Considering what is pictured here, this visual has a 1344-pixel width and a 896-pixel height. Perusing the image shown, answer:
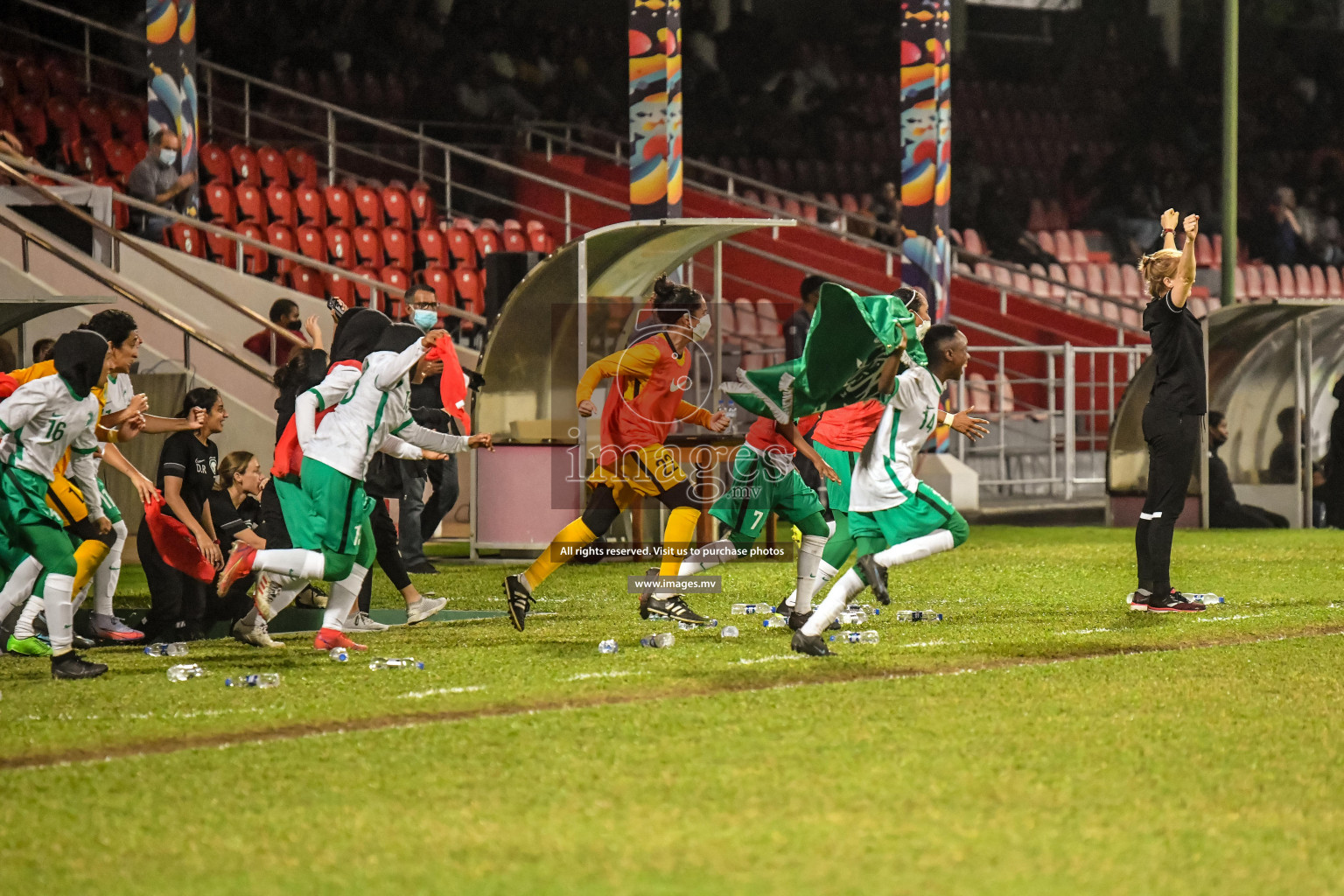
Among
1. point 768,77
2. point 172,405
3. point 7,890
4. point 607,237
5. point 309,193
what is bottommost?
point 7,890

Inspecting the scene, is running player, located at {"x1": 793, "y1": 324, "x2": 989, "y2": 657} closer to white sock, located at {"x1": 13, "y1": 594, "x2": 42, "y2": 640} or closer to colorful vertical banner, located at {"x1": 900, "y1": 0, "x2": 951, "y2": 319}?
Answer: white sock, located at {"x1": 13, "y1": 594, "x2": 42, "y2": 640}

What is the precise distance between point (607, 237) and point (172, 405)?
12.6 ft

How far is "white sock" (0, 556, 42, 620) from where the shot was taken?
8.41 metres

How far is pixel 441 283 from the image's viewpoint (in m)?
20.6

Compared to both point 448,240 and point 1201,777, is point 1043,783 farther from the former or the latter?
point 448,240

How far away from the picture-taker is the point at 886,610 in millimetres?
10297

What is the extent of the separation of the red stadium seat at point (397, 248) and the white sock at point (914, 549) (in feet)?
44.3

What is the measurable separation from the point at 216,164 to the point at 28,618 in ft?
40.2

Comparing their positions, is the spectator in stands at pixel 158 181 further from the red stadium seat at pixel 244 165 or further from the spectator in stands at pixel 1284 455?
the spectator in stands at pixel 1284 455

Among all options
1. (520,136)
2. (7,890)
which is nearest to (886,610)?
(7,890)

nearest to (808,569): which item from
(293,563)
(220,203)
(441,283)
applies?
(293,563)

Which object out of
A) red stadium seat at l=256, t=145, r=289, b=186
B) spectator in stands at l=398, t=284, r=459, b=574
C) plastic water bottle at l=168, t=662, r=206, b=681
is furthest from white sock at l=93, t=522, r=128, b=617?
red stadium seat at l=256, t=145, r=289, b=186

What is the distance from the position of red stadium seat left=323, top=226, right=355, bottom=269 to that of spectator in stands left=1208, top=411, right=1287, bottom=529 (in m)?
9.58

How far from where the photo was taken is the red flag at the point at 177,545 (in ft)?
30.3
